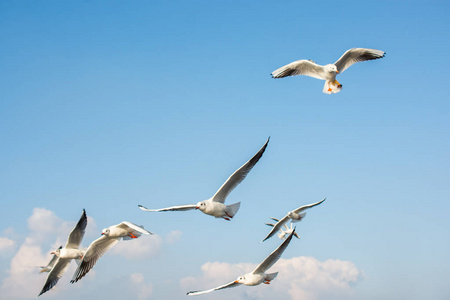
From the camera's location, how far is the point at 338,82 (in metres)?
22.5

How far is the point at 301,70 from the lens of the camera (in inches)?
914

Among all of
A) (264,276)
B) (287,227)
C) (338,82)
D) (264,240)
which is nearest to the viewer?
(264,276)

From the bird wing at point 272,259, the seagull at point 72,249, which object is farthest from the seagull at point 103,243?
the bird wing at point 272,259

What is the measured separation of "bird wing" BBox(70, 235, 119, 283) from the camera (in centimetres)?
2038

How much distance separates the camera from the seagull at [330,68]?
73.4ft

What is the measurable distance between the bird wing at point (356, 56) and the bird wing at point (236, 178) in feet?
24.6

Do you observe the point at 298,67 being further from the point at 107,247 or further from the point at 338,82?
the point at 107,247

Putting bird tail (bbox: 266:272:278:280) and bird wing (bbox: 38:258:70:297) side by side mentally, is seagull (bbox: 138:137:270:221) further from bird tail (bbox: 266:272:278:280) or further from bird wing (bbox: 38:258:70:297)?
bird wing (bbox: 38:258:70:297)

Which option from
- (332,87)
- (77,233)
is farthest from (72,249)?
(332,87)

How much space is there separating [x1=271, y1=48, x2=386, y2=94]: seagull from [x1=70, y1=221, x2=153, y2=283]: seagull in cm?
960

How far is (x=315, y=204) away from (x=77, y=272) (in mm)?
11537

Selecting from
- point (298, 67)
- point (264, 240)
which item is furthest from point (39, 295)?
point (298, 67)

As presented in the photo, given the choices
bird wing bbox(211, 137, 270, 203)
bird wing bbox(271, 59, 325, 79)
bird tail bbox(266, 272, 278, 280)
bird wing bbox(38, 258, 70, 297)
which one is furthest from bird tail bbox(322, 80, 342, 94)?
bird wing bbox(38, 258, 70, 297)

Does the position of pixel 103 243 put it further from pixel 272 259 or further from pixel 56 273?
pixel 272 259
